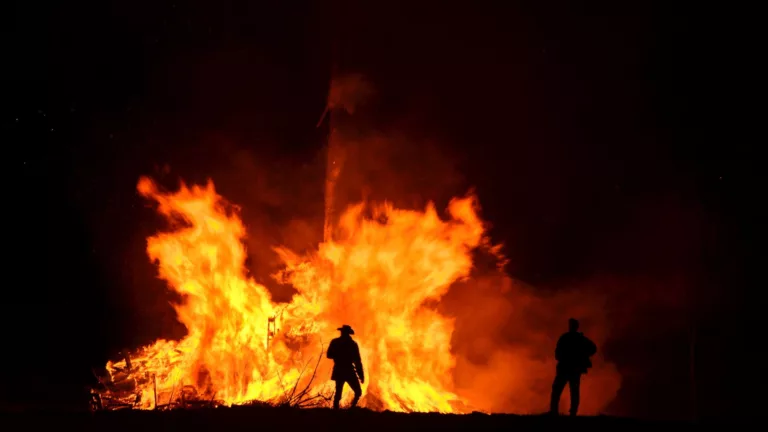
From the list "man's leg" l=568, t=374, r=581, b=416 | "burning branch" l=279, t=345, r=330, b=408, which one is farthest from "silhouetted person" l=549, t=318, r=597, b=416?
"burning branch" l=279, t=345, r=330, b=408

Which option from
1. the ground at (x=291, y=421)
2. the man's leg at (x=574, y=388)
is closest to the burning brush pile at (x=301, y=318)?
the ground at (x=291, y=421)

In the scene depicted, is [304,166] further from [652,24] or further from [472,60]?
[652,24]

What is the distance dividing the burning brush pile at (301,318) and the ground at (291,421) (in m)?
3.09

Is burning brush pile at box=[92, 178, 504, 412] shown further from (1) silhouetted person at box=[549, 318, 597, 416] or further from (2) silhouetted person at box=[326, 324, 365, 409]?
(1) silhouetted person at box=[549, 318, 597, 416]

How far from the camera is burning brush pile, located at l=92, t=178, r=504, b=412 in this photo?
44.7ft

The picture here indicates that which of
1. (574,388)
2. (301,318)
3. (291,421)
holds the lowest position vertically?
(291,421)

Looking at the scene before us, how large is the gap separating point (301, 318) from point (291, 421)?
6.13 meters

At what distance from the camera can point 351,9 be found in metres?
18.7

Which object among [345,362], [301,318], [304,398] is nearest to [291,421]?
[345,362]

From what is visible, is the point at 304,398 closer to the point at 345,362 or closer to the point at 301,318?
the point at 301,318

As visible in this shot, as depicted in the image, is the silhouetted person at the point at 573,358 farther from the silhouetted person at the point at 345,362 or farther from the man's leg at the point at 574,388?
the silhouetted person at the point at 345,362

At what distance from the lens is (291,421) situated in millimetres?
9109

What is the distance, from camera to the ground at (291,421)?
29.0 feet

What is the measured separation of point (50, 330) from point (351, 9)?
40.1ft
